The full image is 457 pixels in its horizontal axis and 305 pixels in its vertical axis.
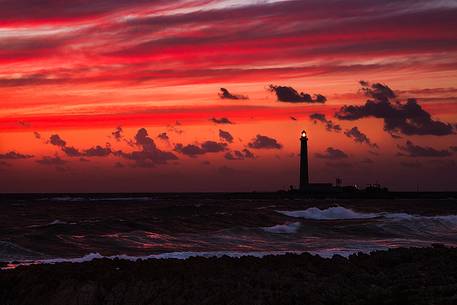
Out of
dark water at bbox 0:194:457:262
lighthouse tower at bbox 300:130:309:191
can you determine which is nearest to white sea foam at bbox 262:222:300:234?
dark water at bbox 0:194:457:262

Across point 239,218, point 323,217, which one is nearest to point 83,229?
point 239,218

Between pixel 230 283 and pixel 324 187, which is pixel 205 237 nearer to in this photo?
pixel 230 283

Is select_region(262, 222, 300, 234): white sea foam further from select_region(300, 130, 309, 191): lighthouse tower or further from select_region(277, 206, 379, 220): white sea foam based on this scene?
select_region(300, 130, 309, 191): lighthouse tower

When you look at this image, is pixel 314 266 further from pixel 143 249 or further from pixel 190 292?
pixel 143 249

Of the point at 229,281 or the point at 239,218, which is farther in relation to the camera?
the point at 239,218

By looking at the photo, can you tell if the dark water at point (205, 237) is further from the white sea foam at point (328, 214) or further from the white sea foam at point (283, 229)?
the white sea foam at point (328, 214)

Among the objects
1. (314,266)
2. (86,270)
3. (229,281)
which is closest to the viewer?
(229,281)

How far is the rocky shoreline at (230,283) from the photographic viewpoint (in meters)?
14.5

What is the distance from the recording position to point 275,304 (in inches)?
555

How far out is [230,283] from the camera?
15250mm

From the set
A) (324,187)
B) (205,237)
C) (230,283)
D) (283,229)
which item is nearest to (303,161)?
(324,187)

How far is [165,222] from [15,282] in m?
26.2

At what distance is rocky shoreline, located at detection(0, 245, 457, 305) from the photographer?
14.5m

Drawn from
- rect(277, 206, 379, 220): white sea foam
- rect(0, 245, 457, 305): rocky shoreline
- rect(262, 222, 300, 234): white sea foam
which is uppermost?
rect(277, 206, 379, 220): white sea foam
